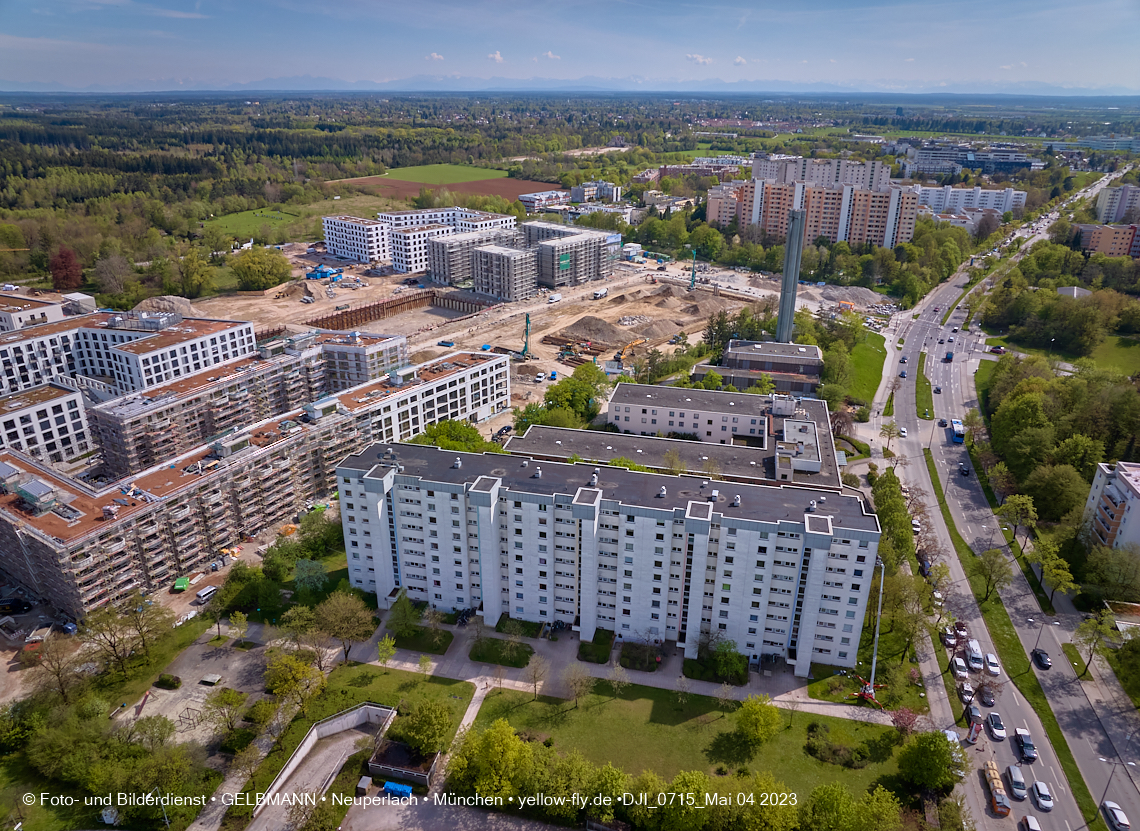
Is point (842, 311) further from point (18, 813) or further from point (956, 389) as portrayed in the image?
point (18, 813)

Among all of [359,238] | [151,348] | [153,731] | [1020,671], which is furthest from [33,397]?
[1020,671]

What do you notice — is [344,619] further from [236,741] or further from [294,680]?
[236,741]

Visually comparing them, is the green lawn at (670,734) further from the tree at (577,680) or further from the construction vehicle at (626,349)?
the construction vehicle at (626,349)

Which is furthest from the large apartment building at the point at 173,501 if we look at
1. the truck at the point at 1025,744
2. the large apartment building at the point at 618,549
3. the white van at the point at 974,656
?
the truck at the point at 1025,744

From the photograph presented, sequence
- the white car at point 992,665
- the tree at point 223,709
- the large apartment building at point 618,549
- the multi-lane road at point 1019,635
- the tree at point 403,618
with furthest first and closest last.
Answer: the tree at point 403,618
the white car at point 992,665
the large apartment building at point 618,549
the tree at point 223,709
the multi-lane road at point 1019,635

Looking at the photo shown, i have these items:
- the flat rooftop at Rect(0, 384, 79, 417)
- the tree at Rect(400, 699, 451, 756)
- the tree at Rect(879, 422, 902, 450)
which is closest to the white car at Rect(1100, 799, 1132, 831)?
the tree at Rect(400, 699, 451, 756)
